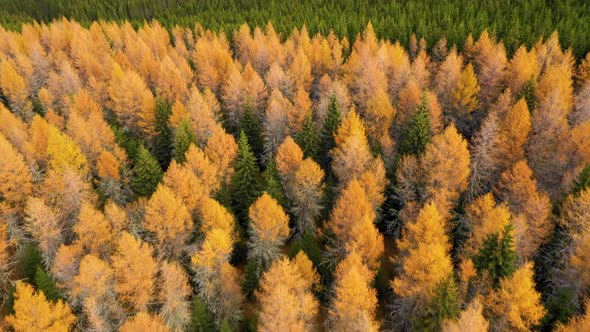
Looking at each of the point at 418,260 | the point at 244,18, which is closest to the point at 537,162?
the point at 418,260

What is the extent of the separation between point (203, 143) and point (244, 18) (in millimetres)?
58111

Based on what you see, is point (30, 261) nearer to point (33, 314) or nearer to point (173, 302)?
point (33, 314)

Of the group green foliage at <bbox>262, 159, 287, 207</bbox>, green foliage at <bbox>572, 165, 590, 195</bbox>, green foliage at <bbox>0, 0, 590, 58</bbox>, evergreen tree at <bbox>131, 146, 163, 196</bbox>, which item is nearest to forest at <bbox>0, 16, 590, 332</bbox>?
green foliage at <bbox>572, 165, 590, 195</bbox>

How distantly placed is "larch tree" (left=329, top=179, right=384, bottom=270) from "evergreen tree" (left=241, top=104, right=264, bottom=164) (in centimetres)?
1936

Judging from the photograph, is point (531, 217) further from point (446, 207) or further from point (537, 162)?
point (537, 162)

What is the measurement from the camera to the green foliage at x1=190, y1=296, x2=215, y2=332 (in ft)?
120

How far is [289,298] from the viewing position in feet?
109

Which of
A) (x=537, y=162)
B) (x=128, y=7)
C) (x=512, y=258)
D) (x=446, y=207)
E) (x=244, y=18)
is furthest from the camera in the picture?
(x=128, y=7)

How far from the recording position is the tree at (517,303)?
3123cm

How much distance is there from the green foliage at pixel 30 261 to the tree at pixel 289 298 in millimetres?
23082

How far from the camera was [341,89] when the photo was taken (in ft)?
196

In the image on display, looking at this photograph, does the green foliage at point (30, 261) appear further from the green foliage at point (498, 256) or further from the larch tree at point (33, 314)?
the green foliage at point (498, 256)

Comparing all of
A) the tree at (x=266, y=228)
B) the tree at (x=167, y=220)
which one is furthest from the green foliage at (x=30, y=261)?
the tree at (x=266, y=228)

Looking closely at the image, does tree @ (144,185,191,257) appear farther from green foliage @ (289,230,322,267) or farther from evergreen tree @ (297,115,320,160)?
evergreen tree @ (297,115,320,160)
